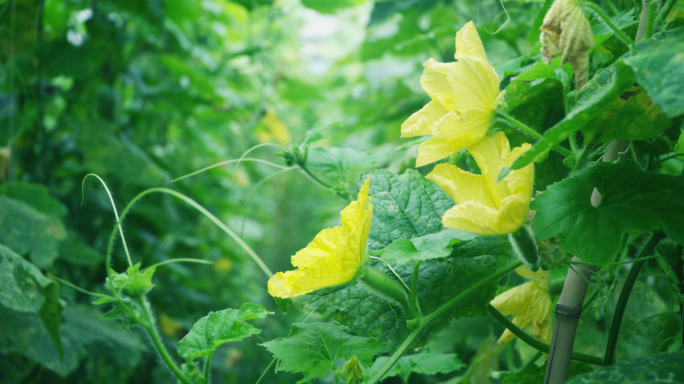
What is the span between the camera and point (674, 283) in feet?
1.66

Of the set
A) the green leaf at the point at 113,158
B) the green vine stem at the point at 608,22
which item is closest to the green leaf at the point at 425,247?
the green vine stem at the point at 608,22

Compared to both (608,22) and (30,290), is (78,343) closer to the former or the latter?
(30,290)

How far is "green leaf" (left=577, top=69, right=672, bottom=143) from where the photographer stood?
409 mm

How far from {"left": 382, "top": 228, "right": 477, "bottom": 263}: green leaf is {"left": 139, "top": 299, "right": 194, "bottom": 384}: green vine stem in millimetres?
263

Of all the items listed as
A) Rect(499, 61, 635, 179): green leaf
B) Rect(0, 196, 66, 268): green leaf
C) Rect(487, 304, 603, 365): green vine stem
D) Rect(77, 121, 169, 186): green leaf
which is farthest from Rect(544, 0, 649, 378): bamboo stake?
Rect(77, 121, 169, 186): green leaf

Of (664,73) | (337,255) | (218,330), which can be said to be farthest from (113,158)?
(664,73)

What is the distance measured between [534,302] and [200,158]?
1922mm

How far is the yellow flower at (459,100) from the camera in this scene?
42 cm

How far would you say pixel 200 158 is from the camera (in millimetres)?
2225

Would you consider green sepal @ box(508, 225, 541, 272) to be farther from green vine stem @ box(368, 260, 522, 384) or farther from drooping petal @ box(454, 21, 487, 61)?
drooping petal @ box(454, 21, 487, 61)

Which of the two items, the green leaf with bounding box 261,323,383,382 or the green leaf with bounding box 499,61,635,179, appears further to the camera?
the green leaf with bounding box 261,323,383,382

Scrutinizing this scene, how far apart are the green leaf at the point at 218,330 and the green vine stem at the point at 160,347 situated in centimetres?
1

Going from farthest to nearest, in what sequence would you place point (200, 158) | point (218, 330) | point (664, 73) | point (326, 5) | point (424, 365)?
1. point (200, 158)
2. point (326, 5)
3. point (424, 365)
4. point (218, 330)
5. point (664, 73)

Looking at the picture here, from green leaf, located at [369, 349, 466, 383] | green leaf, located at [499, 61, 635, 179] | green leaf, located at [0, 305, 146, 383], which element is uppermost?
green leaf, located at [499, 61, 635, 179]
